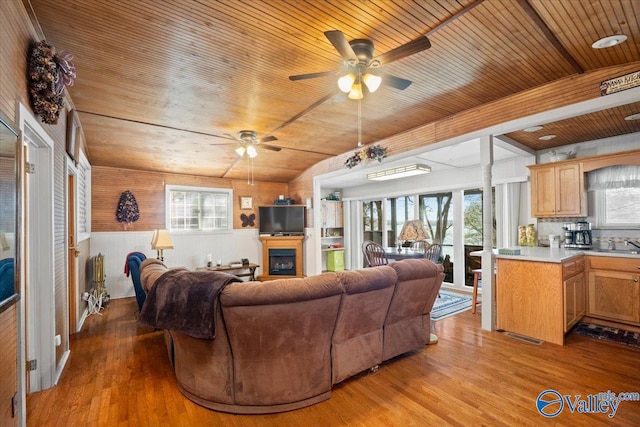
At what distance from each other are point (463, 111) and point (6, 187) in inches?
162

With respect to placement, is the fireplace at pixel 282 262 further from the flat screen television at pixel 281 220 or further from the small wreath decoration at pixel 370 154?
the small wreath decoration at pixel 370 154

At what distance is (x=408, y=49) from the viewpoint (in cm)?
202

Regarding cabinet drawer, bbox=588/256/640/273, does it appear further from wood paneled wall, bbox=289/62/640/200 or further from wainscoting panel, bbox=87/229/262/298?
wainscoting panel, bbox=87/229/262/298

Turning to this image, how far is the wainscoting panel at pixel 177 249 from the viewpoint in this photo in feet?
18.7

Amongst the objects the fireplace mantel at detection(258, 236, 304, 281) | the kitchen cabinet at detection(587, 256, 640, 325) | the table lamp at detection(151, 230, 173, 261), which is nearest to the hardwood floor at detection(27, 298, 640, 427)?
the kitchen cabinet at detection(587, 256, 640, 325)

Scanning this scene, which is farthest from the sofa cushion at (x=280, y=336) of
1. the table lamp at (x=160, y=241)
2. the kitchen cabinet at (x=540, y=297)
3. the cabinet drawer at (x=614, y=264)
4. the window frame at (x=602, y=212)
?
the window frame at (x=602, y=212)

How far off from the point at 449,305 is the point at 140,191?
6.00 metres

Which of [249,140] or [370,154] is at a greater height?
[249,140]

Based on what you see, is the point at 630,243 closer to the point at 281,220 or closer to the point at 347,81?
the point at 347,81

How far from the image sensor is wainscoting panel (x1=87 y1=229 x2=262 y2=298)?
570cm

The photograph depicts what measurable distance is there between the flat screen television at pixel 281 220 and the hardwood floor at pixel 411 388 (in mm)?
4028

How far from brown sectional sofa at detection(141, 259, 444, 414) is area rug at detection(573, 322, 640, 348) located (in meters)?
2.78

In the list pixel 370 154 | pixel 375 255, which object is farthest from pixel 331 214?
pixel 370 154

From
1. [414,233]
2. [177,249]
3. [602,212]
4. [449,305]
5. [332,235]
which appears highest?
[602,212]
